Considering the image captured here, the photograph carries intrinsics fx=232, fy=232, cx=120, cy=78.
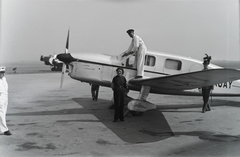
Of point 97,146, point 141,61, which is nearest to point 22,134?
point 97,146

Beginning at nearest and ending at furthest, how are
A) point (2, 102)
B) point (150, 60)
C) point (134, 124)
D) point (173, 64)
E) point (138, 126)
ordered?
1. point (2, 102)
2. point (138, 126)
3. point (134, 124)
4. point (150, 60)
5. point (173, 64)

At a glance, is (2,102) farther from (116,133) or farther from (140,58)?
(140,58)

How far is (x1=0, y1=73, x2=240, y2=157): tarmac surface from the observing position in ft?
15.2

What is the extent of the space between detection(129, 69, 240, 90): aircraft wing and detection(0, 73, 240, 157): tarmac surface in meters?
1.20

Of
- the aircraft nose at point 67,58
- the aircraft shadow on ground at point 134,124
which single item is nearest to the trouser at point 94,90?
the aircraft shadow on ground at point 134,124

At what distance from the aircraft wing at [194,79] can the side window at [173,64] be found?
1.34 m

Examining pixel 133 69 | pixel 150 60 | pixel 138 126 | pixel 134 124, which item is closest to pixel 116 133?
pixel 138 126

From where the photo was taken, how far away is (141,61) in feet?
25.0

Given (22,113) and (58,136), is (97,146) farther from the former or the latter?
(22,113)

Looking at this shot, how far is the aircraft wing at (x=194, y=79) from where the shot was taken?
4.89 meters

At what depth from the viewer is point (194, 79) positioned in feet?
19.1

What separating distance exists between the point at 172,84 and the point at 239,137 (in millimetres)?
2188

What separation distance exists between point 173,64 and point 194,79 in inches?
104

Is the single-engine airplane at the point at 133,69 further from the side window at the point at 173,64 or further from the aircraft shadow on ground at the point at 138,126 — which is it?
the aircraft shadow on ground at the point at 138,126
